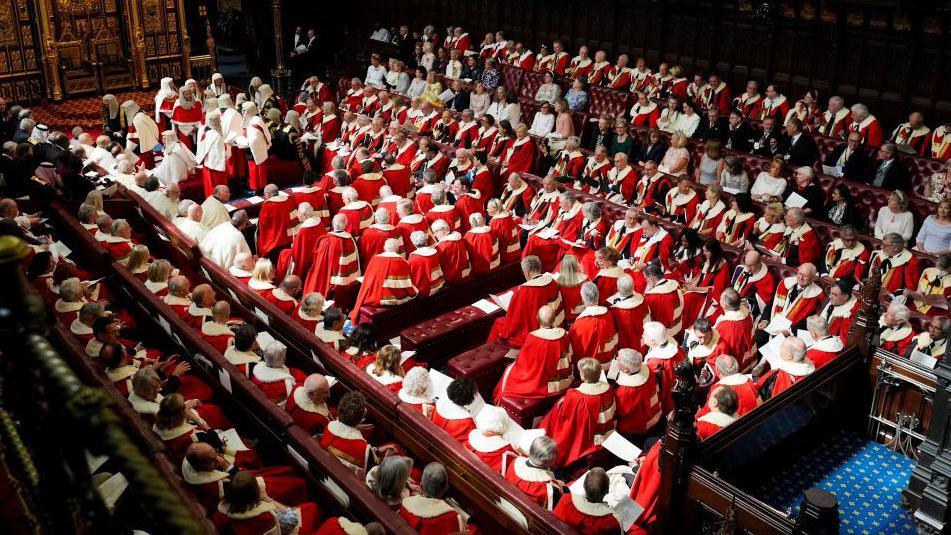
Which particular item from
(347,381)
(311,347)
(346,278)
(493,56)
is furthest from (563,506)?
(493,56)

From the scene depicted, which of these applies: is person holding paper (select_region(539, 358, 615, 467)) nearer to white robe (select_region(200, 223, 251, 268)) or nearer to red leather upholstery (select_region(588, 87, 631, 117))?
white robe (select_region(200, 223, 251, 268))

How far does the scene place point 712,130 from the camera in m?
13.4

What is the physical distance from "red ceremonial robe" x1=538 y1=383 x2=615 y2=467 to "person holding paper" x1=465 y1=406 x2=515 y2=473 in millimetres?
873

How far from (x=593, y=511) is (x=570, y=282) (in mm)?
3867

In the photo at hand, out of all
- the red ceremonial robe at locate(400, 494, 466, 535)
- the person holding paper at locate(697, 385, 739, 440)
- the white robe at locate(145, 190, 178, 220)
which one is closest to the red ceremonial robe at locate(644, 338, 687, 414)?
the person holding paper at locate(697, 385, 739, 440)

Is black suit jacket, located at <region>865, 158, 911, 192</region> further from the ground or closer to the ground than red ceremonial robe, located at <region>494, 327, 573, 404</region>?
further from the ground

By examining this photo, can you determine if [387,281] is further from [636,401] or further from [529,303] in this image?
[636,401]

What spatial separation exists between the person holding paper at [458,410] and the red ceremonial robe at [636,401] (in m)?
1.47

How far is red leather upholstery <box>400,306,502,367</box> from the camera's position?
8711mm

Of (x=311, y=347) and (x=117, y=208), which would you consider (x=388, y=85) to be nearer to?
(x=117, y=208)

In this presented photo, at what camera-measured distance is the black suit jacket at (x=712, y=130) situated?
13.3 meters

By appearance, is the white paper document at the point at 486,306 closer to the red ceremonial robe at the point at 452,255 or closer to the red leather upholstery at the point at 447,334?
the red leather upholstery at the point at 447,334

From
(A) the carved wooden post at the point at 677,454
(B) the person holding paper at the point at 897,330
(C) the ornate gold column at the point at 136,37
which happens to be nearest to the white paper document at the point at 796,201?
(B) the person holding paper at the point at 897,330

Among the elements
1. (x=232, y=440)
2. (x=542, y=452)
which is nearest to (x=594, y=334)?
(x=542, y=452)
